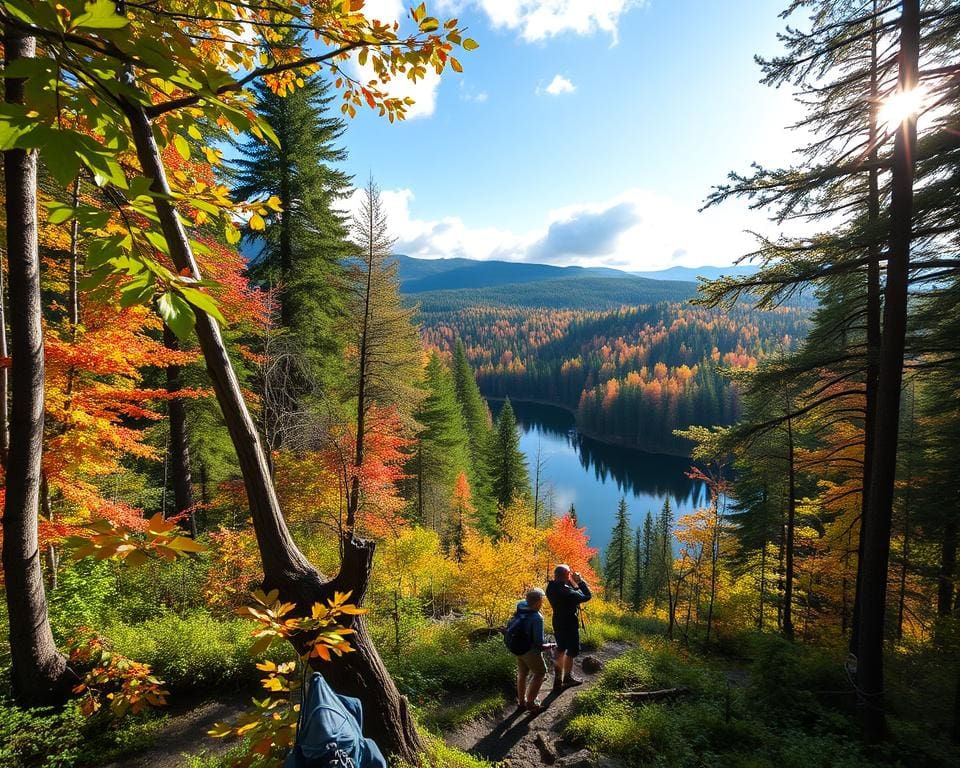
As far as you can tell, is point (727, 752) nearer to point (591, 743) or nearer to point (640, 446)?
point (591, 743)

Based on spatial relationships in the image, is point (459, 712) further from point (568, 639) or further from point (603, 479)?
point (603, 479)

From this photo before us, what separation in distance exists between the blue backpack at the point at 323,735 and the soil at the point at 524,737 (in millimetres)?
3300

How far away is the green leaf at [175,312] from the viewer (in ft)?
3.63

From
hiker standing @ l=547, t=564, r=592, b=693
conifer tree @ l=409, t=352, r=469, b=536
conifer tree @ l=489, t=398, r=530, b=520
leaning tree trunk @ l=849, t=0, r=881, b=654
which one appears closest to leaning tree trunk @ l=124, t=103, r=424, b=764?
hiker standing @ l=547, t=564, r=592, b=693

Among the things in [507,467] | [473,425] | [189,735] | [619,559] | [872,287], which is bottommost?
[619,559]

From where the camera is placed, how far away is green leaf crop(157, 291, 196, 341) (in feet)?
3.63

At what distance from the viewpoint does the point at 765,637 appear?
21.6ft

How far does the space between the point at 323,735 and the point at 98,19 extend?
9.00 ft

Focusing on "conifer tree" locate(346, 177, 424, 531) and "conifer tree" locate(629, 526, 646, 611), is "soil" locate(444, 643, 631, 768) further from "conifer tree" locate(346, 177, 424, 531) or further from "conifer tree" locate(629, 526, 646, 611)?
"conifer tree" locate(629, 526, 646, 611)

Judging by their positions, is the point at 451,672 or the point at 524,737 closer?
the point at 524,737

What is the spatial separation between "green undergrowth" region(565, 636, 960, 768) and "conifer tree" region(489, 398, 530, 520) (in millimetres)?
21767

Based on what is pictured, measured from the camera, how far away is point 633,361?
4680 inches

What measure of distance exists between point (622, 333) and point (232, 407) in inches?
6479

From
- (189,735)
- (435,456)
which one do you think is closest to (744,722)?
(189,735)
